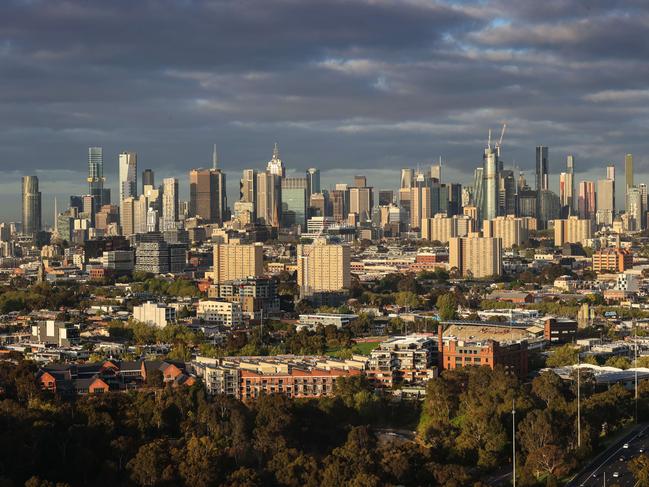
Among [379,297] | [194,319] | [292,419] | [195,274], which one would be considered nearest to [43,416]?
[292,419]

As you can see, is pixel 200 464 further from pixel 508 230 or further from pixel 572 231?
pixel 572 231

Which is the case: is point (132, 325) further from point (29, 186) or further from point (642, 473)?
point (29, 186)

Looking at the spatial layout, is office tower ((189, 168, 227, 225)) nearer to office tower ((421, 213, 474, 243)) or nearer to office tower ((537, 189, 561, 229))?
office tower ((421, 213, 474, 243))

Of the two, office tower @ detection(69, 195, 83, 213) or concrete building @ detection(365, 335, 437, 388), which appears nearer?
concrete building @ detection(365, 335, 437, 388)

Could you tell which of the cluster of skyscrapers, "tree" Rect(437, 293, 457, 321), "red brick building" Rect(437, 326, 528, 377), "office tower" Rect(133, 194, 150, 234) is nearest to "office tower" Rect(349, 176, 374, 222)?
the cluster of skyscrapers

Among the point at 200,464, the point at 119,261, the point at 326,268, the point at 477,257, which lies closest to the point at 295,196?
the point at 119,261

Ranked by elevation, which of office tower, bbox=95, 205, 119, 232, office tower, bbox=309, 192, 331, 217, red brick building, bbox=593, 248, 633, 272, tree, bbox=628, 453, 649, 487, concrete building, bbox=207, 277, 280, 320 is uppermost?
office tower, bbox=309, 192, 331, 217
